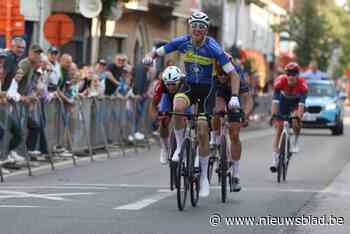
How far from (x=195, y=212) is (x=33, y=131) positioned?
6752 millimetres

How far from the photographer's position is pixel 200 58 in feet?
40.1

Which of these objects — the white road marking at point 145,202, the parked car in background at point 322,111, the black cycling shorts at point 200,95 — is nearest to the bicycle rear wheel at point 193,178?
the black cycling shorts at point 200,95

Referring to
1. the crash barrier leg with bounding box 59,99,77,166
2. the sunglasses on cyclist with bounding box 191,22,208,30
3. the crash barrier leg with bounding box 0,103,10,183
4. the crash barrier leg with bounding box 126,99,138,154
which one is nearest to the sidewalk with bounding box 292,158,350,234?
the sunglasses on cyclist with bounding box 191,22,208,30

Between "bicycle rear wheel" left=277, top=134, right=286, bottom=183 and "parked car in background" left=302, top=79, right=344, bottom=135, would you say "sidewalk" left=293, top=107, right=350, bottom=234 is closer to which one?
"bicycle rear wheel" left=277, top=134, right=286, bottom=183

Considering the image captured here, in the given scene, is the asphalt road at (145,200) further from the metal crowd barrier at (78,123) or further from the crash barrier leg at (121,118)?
the crash barrier leg at (121,118)

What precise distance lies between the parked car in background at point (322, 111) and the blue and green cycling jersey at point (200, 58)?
21174 millimetres

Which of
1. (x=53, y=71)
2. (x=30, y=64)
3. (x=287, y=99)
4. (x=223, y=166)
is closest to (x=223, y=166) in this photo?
(x=223, y=166)

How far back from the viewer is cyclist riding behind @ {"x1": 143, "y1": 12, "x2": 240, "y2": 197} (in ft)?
39.8

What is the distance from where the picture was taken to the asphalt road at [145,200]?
1060cm

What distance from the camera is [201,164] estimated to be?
1233cm

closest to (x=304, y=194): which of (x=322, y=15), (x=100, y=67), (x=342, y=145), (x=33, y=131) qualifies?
(x=33, y=131)

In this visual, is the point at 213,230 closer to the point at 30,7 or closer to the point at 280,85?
the point at 280,85

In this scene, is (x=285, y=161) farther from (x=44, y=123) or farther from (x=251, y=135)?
(x=251, y=135)

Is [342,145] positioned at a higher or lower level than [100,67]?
lower
